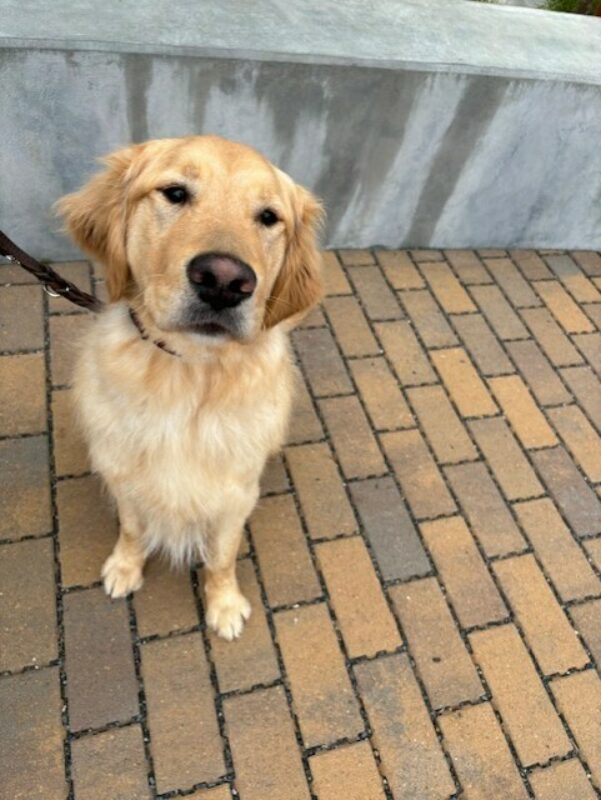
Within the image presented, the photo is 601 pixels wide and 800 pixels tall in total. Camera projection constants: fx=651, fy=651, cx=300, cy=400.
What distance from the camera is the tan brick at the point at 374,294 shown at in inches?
156

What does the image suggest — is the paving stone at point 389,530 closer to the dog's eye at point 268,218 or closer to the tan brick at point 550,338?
the dog's eye at point 268,218

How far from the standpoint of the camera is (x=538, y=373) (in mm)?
3912

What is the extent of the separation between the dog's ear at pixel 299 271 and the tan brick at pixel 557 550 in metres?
1.68

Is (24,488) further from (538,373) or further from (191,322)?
(538,373)

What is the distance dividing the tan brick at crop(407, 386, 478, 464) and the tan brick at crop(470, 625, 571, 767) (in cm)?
91

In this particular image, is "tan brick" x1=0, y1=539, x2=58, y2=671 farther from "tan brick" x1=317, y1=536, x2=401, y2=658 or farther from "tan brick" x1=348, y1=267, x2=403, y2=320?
"tan brick" x1=348, y1=267, x2=403, y2=320

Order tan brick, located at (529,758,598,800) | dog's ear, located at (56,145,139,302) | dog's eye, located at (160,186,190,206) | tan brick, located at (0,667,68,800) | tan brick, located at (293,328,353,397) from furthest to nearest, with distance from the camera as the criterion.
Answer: tan brick, located at (293,328,353,397) < tan brick, located at (529,758,598,800) < tan brick, located at (0,667,68,800) < dog's ear, located at (56,145,139,302) < dog's eye, located at (160,186,190,206)

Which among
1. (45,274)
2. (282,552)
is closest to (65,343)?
(45,274)

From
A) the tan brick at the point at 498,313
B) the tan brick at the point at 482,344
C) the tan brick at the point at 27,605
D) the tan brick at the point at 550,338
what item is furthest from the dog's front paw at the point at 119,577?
the tan brick at the point at 550,338

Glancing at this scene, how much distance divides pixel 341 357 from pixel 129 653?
→ 6.29 ft

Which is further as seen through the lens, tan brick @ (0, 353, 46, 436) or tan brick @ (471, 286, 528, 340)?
tan brick @ (471, 286, 528, 340)

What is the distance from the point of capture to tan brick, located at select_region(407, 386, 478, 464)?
11.0ft

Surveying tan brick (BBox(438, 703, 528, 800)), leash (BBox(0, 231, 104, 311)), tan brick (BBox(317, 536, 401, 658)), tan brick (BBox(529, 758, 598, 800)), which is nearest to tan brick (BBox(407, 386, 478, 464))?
tan brick (BBox(317, 536, 401, 658))

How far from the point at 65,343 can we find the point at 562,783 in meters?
2.90
